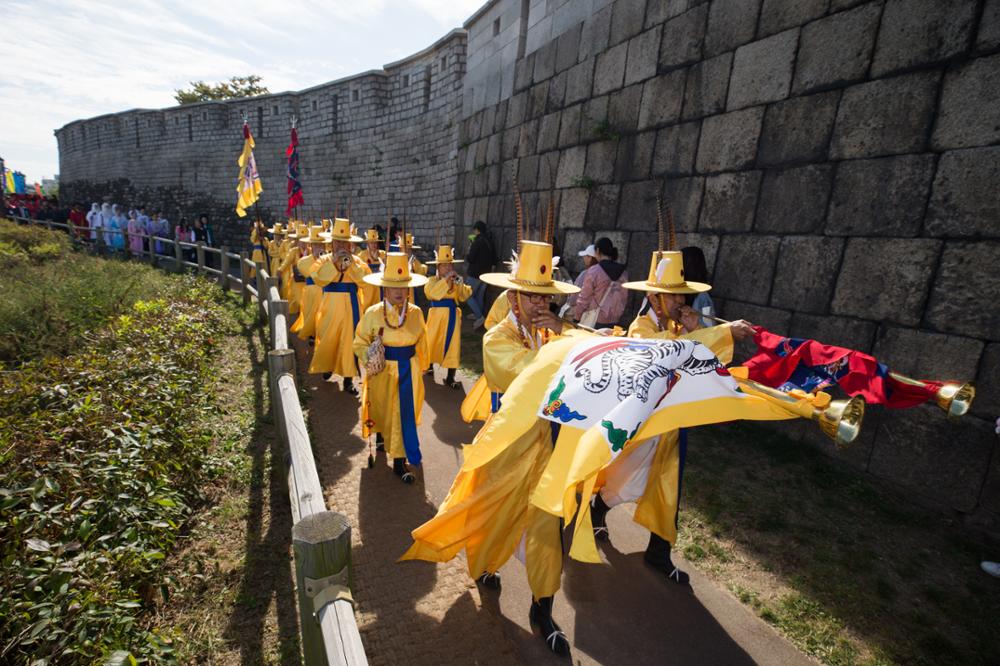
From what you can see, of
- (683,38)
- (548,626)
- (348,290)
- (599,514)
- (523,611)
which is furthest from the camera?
(348,290)

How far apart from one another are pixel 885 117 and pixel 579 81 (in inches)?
195

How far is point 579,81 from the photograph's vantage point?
812 centimetres

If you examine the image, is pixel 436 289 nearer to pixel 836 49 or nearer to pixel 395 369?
pixel 395 369

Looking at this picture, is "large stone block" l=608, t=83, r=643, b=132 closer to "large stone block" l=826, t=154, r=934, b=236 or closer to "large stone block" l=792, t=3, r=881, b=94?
"large stone block" l=792, t=3, r=881, b=94

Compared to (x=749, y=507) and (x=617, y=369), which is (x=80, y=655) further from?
(x=749, y=507)

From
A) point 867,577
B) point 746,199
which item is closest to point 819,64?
point 746,199

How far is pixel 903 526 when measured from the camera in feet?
12.6

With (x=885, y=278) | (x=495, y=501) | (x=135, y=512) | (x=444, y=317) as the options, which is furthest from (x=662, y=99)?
(x=135, y=512)

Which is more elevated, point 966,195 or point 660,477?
point 966,195

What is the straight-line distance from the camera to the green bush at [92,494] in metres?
2.08

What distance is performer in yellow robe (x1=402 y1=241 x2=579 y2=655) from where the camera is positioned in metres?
2.66

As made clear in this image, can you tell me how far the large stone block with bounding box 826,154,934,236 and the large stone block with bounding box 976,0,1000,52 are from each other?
777 millimetres

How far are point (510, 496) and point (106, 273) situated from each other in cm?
1018

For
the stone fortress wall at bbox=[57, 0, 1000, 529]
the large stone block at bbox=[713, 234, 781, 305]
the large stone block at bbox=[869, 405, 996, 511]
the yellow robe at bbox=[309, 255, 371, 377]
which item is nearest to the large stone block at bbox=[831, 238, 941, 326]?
the stone fortress wall at bbox=[57, 0, 1000, 529]
